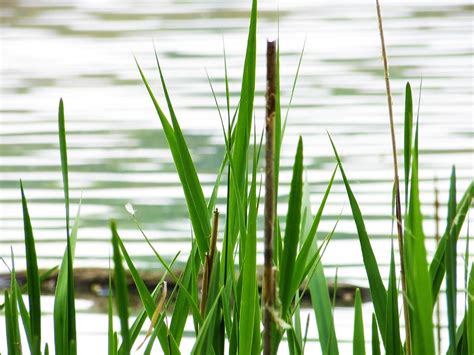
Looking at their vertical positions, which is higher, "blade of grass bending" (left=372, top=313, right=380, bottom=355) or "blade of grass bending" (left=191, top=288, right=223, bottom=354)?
"blade of grass bending" (left=372, top=313, right=380, bottom=355)

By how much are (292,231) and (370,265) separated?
0.16 meters

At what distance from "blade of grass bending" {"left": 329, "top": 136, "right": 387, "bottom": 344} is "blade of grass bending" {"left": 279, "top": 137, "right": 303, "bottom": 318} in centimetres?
9

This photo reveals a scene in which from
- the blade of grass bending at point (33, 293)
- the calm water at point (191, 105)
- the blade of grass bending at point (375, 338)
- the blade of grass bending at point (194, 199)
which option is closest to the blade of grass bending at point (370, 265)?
the blade of grass bending at point (375, 338)

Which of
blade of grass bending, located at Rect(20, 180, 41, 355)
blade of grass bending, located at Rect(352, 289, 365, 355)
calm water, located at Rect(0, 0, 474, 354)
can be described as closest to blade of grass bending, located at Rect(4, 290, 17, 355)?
blade of grass bending, located at Rect(20, 180, 41, 355)

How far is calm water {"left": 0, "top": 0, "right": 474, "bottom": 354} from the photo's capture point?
127 inches

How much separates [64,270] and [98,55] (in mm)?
4972

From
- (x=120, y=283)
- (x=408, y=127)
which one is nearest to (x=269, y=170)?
(x=120, y=283)

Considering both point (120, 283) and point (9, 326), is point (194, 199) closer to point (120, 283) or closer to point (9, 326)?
point (9, 326)

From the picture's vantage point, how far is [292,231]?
2.23 feet

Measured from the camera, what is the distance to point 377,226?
3102 millimetres

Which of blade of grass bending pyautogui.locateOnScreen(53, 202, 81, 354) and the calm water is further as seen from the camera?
the calm water

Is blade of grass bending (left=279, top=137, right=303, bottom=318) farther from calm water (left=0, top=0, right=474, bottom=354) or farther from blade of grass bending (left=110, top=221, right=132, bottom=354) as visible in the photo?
calm water (left=0, top=0, right=474, bottom=354)

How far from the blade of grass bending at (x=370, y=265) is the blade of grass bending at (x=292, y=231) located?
3.6 inches

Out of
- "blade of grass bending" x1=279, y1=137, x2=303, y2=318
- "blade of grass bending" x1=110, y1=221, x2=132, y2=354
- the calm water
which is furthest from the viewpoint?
the calm water
